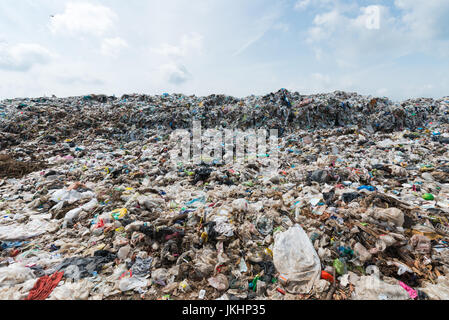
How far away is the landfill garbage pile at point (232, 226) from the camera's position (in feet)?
6.63

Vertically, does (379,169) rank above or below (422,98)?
below

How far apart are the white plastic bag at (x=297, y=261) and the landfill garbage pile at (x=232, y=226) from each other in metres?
0.01

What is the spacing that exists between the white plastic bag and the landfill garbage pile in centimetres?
1

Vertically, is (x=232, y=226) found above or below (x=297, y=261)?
above

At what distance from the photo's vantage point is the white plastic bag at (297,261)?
2.00 metres

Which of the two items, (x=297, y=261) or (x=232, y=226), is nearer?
(x=297, y=261)

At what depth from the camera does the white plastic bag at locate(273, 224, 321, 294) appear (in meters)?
2.00

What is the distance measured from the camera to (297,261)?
82.8 inches

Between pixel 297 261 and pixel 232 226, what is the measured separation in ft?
3.04
